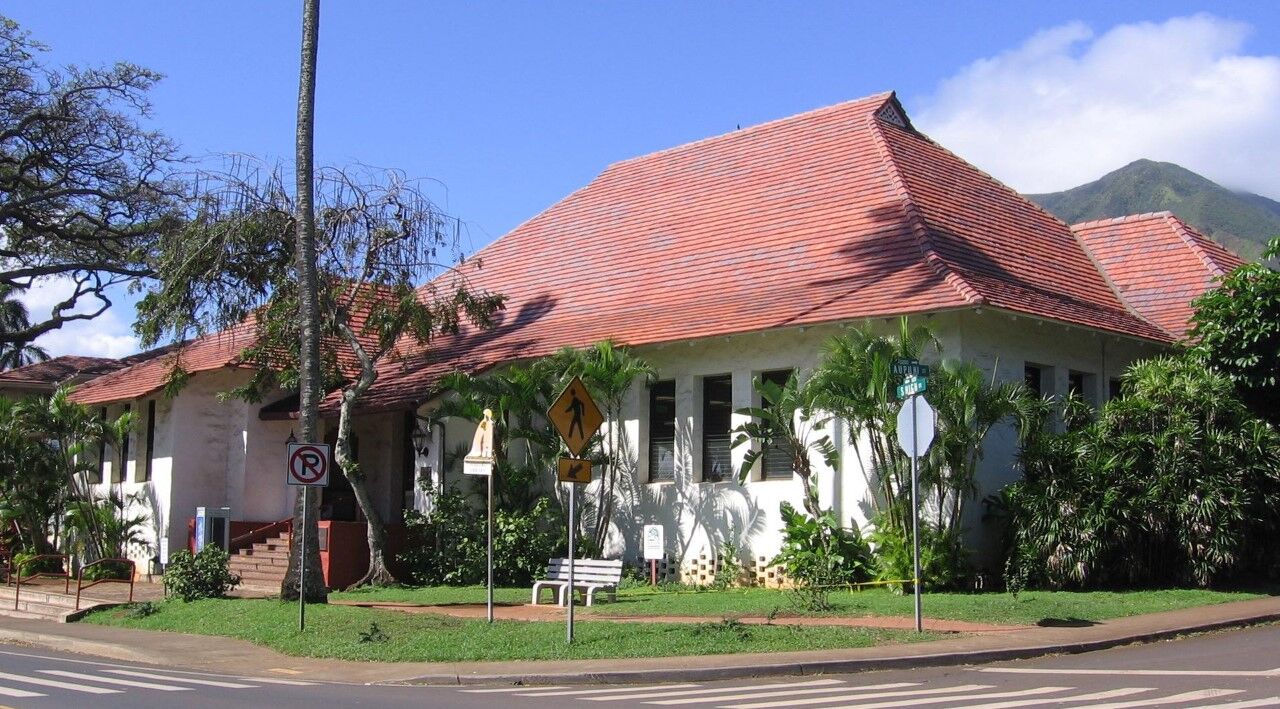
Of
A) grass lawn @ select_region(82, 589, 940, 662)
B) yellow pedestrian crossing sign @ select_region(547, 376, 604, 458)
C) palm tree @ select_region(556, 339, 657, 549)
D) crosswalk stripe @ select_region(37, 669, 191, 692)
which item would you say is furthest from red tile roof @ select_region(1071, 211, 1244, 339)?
crosswalk stripe @ select_region(37, 669, 191, 692)

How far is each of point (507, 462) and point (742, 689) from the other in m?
13.0

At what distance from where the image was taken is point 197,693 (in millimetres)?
12273

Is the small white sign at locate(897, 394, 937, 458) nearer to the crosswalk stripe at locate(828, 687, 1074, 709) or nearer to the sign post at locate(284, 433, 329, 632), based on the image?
the crosswalk stripe at locate(828, 687, 1074, 709)

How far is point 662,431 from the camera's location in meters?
24.4

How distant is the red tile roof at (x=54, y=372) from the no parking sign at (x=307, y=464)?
25.4 meters

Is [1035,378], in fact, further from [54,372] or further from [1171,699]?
[54,372]

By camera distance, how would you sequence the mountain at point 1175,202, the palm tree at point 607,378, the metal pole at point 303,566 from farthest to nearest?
the mountain at point 1175,202 < the palm tree at point 607,378 < the metal pole at point 303,566

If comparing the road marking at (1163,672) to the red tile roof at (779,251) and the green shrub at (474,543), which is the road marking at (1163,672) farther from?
the green shrub at (474,543)

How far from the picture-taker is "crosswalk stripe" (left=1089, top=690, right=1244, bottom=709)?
33.4 feet

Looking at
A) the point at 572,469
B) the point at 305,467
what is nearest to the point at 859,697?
the point at 572,469

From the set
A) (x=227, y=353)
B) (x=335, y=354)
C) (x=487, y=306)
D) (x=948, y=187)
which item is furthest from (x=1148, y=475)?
(x=227, y=353)

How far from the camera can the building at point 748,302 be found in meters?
21.8

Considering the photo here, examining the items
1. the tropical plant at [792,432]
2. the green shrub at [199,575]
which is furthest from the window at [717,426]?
the green shrub at [199,575]

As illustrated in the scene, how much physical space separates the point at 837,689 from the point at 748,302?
477 inches
